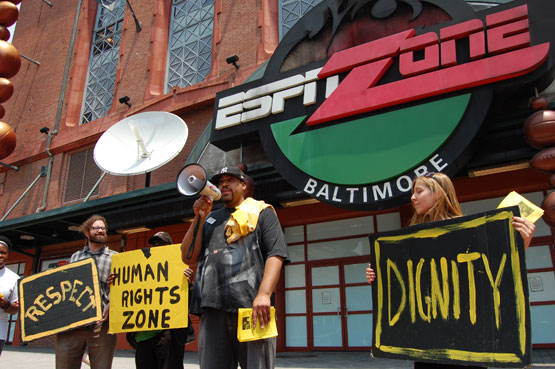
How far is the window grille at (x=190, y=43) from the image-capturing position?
14.6 metres

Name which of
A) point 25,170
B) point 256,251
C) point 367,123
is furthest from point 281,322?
point 25,170

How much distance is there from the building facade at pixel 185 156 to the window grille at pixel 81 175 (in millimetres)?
51

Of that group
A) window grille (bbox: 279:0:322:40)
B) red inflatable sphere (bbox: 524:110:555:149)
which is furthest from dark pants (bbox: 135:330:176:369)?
window grille (bbox: 279:0:322:40)

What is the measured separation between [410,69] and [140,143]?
6.67 meters

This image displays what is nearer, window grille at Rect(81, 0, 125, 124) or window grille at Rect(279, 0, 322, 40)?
window grille at Rect(279, 0, 322, 40)

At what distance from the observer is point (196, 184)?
10.2 feet

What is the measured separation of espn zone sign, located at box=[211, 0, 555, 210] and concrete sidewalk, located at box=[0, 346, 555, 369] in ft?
9.12

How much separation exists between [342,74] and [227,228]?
579cm

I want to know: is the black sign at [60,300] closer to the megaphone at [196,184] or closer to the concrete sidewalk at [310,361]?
the megaphone at [196,184]

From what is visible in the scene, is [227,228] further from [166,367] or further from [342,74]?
[342,74]

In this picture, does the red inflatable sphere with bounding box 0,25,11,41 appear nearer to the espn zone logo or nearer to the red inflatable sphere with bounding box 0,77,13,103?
the red inflatable sphere with bounding box 0,77,13,103

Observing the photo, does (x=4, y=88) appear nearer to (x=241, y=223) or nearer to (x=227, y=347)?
(x=241, y=223)

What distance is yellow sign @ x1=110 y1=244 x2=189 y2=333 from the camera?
14.9 ft

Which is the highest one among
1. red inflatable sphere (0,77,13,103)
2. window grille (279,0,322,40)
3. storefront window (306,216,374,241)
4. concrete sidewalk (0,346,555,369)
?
window grille (279,0,322,40)
